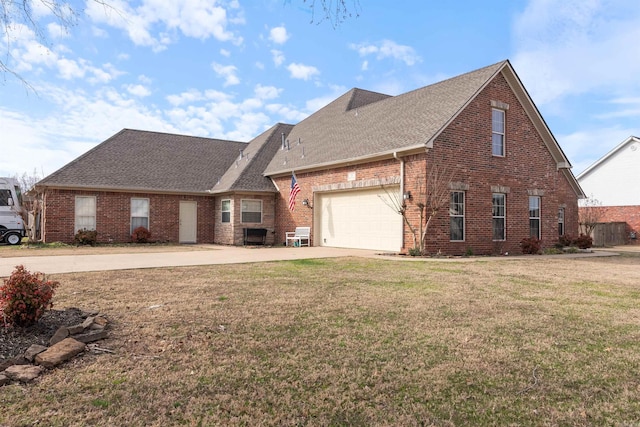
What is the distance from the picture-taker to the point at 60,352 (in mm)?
4012

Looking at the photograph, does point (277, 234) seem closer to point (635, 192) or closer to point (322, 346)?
point (322, 346)

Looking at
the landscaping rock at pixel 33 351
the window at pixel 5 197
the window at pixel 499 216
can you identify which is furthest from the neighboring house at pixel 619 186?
the window at pixel 5 197

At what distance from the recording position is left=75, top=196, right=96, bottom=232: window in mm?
19469

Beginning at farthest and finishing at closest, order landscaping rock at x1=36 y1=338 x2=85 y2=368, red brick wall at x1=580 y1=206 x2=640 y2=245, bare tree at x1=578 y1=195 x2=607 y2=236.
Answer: red brick wall at x1=580 y1=206 x2=640 y2=245, bare tree at x1=578 y1=195 x2=607 y2=236, landscaping rock at x1=36 y1=338 x2=85 y2=368

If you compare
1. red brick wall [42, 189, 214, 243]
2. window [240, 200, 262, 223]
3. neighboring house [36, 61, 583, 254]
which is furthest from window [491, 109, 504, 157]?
red brick wall [42, 189, 214, 243]

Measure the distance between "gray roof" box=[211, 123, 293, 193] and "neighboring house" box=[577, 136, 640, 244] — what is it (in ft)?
72.0

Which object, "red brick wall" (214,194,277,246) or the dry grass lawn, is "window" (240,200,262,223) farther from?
the dry grass lawn

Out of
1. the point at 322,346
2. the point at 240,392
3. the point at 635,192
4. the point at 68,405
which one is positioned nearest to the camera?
the point at 68,405

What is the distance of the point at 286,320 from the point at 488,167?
12.5 meters

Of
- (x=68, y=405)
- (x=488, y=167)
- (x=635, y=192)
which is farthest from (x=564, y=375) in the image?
(x=635, y=192)

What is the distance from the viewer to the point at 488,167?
1555 centimetres

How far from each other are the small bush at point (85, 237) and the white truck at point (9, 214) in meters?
4.44

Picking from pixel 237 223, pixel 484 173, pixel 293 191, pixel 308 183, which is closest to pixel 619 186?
pixel 484 173

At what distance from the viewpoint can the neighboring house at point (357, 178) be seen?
14812 mm
